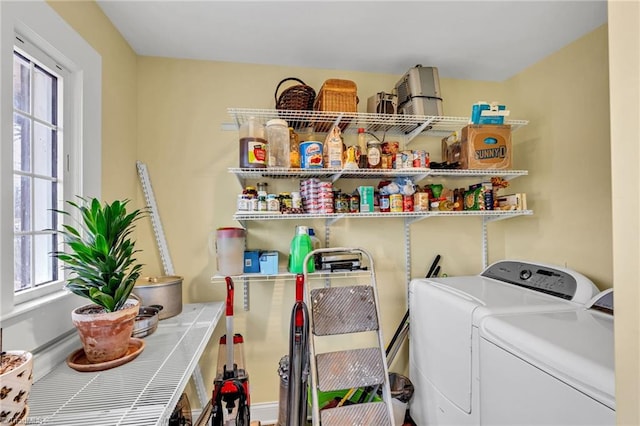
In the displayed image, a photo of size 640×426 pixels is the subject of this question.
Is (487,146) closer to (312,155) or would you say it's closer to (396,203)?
(396,203)

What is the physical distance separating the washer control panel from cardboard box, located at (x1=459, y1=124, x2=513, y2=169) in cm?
63

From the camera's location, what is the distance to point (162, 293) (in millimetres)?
1528

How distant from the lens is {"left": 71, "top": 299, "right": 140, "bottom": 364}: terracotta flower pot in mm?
978

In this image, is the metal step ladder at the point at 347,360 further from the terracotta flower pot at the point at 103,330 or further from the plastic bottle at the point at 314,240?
the terracotta flower pot at the point at 103,330

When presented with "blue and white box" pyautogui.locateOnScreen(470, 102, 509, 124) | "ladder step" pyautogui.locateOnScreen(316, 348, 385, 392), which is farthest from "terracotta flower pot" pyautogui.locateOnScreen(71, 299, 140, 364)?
"blue and white box" pyautogui.locateOnScreen(470, 102, 509, 124)

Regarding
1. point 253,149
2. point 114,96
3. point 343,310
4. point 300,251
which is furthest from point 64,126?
point 343,310

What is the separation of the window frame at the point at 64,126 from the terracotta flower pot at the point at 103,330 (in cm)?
15

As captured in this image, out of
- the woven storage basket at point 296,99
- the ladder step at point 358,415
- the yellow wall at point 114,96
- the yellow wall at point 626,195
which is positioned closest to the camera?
the yellow wall at point 626,195

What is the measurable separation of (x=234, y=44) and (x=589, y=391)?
2.18m

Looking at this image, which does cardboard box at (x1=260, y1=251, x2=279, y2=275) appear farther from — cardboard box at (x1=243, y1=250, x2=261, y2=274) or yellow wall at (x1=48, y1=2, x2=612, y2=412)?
yellow wall at (x1=48, y1=2, x2=612, y2=412)

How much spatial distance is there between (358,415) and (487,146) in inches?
68.0

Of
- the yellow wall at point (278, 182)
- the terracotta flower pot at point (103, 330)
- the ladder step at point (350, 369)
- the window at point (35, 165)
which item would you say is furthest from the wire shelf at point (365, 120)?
the ladder step at point (350, 369)

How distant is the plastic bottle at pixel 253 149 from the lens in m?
1.52

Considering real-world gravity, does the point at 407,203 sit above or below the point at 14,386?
above
